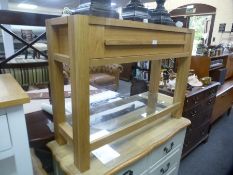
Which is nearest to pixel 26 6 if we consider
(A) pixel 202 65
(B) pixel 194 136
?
(A) pixel 202 65

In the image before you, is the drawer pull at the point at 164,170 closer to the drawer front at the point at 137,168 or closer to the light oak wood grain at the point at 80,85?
the drawer front at the point at 137,168

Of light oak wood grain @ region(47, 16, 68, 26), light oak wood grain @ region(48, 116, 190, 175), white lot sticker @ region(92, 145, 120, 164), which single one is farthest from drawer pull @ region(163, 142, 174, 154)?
light oak wood grain @ region(47, 16, 68, 26)

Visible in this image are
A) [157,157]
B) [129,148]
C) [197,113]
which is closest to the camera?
[129,148]

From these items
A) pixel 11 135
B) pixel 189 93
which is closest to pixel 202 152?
pixel 189 93

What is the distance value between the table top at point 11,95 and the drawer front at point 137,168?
562mm

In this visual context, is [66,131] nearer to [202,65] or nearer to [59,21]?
[59,21]

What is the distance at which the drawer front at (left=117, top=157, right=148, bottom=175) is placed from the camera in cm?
87

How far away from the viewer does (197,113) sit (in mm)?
1856

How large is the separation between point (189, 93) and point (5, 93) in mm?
1510

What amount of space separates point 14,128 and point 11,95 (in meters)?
0.12

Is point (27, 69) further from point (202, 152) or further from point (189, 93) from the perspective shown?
point (202, 152)

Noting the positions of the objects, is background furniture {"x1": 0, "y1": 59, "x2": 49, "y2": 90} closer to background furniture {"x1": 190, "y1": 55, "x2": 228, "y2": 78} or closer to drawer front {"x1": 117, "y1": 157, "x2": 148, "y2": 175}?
drawer front {"x1": 117, "y1": 157, "x2": 148, "y2": 175}

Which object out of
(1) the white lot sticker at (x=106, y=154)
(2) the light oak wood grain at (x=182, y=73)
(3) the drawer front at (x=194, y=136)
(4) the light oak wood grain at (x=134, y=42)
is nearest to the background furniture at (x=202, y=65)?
(3) the drawer front at (x=194, y=136)

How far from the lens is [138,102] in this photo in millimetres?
1399
